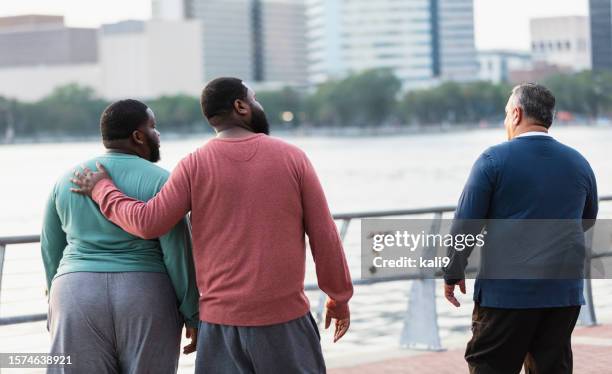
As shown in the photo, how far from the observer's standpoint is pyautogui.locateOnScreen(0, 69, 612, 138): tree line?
163 meters

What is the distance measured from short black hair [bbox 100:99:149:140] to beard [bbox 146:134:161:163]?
2.4 inches

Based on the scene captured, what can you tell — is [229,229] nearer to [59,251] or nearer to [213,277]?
[213,277]

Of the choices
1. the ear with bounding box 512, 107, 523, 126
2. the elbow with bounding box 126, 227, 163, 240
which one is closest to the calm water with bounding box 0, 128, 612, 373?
the ear with bounding box 512, 107, 523, 126

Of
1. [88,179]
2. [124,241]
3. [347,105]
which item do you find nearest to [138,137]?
[88,179]

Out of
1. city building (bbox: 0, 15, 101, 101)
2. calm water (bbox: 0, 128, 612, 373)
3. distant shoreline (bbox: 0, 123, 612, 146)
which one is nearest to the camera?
calm water (bbox: 0, 128, 612, 373)

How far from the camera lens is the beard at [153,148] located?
3756 mm

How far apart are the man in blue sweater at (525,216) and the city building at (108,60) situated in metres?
167

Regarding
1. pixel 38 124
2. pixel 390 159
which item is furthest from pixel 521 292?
pixel 38 124

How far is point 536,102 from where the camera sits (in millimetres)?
4051

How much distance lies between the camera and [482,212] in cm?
394

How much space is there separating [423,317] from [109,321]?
408 centimetres

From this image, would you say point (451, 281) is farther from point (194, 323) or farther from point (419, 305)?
point (419, 305)

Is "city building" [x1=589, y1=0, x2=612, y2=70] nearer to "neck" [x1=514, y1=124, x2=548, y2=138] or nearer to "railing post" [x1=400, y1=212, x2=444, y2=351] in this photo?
"railing post" [x1=400, y1=212, x2=444, y2=351]

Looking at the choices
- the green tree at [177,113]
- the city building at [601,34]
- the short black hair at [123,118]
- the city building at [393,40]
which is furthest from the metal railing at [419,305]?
the city building at [601,34]
